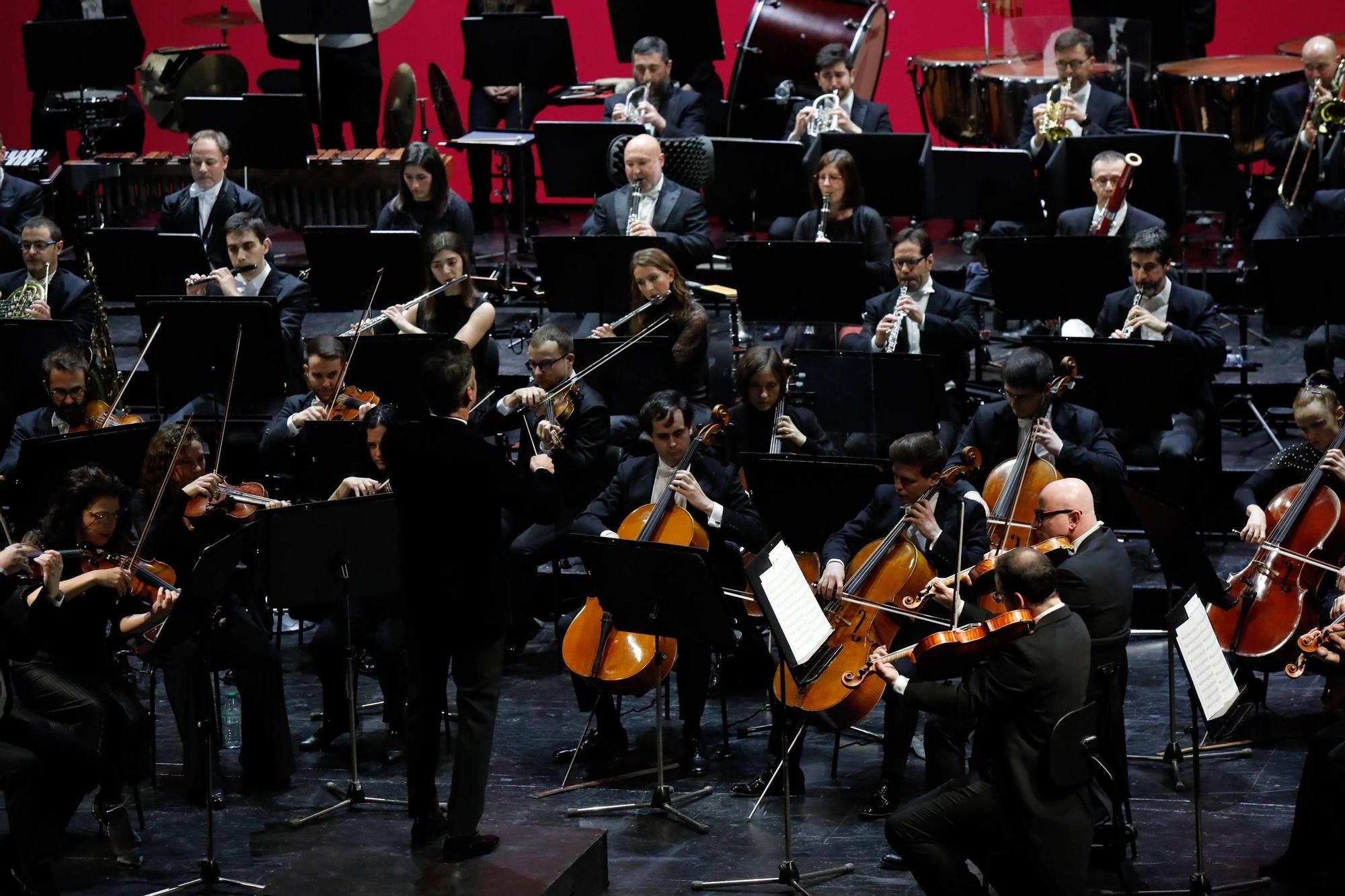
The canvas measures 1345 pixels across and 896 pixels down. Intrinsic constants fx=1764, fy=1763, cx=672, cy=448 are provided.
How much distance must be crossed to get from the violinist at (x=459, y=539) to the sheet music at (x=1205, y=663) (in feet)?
5.81

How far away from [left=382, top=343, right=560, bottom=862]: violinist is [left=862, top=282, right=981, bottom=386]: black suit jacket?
2925 mm

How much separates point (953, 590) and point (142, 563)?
261cm

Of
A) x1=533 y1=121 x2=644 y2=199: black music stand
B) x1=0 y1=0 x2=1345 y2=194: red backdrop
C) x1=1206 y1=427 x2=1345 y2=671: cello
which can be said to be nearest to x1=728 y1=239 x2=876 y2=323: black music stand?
x1=533 y1=121 x2=644 y2=199: black music stand

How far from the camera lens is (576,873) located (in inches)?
197

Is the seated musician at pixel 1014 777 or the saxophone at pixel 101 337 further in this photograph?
the saxophone at pixel 101 337

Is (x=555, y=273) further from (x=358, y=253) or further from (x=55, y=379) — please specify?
(x=55, y=379)

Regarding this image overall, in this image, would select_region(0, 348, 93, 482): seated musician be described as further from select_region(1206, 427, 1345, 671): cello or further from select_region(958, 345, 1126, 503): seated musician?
select_region(1206, 427, 1345, 671): cello

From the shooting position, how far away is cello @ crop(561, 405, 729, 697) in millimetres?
5812

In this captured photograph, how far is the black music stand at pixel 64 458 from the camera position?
20.1ft

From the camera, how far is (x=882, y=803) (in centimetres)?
568

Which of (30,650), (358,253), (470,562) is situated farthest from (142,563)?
(358,253)

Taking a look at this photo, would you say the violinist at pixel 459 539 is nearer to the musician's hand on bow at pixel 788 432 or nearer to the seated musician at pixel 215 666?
the seated musician at pixel 215 666

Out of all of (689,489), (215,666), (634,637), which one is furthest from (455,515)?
(215,666)

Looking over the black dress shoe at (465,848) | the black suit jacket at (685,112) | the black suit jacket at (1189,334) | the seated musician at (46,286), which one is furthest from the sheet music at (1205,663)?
the seated musician at (46,286)
